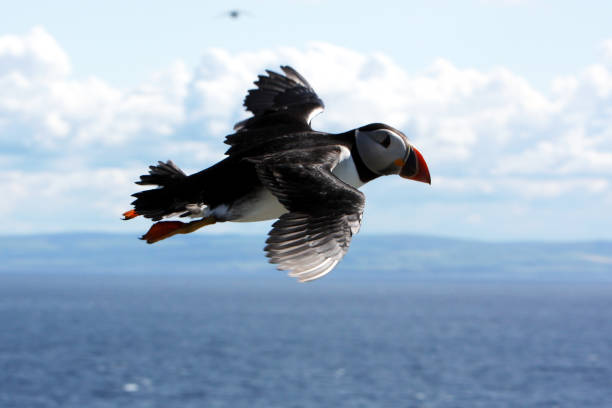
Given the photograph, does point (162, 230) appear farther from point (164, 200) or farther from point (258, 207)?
point (258, 207)

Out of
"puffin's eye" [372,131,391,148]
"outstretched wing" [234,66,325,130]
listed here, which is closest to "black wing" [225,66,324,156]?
"outstretched wing" [234,66,325,130]

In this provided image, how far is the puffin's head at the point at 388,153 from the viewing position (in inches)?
310

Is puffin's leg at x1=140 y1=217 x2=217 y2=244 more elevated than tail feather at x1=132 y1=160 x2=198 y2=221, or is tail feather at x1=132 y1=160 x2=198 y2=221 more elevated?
tail feather at x1=132 y1=160 x2=198 y2=221

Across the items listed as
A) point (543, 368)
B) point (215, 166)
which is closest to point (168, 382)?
point (543, 368)

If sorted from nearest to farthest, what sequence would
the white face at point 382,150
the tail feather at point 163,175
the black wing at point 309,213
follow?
the black wing at point 309,213 → the white face at point 382,150 → the tail feather at point 163,175

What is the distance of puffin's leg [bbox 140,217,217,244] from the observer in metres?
7.84

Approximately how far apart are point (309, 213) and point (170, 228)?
1.72 meters

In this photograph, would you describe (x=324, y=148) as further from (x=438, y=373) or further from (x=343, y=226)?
(x=438, y=373)

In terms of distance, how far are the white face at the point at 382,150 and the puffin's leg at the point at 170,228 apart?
1696mm

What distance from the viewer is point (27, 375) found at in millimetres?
168125

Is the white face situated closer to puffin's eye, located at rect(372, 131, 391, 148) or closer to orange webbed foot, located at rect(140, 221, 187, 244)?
puffin's eye, located at rect(372, 131, 391, 148)

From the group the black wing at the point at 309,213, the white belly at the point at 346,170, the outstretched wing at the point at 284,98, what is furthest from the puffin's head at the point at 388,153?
the outstretched wing at the point at 284,98

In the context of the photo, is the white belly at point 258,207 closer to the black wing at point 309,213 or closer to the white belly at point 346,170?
the white belly at point 346,170

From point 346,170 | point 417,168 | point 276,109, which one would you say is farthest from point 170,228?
point 276,109
